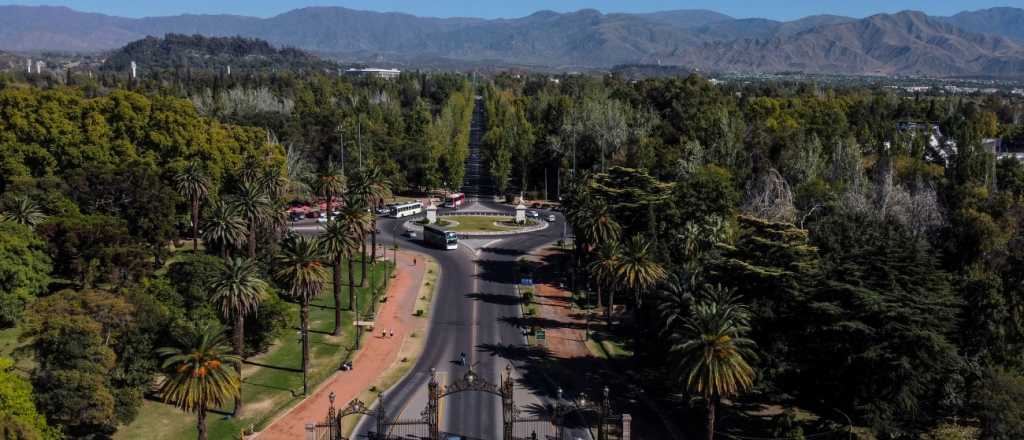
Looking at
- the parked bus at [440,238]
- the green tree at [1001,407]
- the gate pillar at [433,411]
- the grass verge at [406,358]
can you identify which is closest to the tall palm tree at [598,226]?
the grass verge at [406,358]

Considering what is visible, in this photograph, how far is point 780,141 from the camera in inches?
4033

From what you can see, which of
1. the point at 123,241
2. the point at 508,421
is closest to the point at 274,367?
the point at 123,241

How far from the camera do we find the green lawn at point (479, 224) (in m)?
110

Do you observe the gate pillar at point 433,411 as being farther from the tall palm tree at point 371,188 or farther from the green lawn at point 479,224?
the green lawn at point 479,224

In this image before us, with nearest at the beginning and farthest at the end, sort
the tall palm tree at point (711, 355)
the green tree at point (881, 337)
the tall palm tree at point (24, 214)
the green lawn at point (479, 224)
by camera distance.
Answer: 1. the tall palm tree at point (711, 355)
2. the green tree at point (881, 337)
3. the tall palm tree at point (24, 214)
4. the green lawn at point (479, 224)

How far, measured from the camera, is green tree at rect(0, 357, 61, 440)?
3775 cm

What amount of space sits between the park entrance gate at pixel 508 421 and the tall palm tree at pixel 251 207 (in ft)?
73.8

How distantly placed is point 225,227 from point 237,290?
15.1m

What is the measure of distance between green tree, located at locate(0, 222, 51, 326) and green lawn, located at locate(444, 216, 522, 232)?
55.2 m

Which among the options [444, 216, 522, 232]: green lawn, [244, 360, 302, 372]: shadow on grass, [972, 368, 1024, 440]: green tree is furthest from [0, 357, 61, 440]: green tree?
[444, 216, 522, 232]: green lawn

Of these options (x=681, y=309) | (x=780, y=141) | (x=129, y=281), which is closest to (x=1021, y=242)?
(x=681, y=309)

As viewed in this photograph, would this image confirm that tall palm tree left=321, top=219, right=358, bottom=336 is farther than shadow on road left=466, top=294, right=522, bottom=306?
No

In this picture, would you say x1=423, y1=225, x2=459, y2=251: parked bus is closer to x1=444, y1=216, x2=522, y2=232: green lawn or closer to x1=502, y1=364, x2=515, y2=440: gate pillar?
x1=444, y1=216, x2=522, y2=232: green lawn

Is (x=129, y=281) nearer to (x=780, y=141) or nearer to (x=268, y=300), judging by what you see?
(x=268, y=300)
